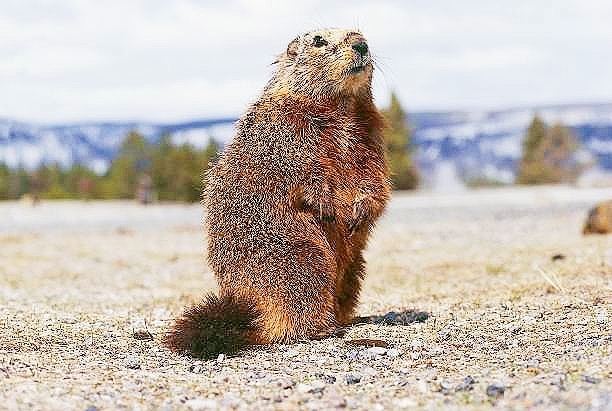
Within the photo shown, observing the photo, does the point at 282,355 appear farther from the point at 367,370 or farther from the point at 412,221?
the point at 412,221

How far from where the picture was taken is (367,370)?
18.5 feet

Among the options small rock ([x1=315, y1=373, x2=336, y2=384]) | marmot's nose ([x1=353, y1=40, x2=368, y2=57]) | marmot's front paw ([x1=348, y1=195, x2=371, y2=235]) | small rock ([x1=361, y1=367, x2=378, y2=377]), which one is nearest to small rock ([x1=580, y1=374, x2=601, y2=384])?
small rock ([x1=361, y1=367, x2=378, y2=377])

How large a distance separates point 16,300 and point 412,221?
1689 centimetres

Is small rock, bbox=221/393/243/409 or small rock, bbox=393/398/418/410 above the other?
small rock, bbox=393/398/418/410

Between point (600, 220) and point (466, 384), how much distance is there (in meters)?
12.5

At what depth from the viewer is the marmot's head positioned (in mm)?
6891

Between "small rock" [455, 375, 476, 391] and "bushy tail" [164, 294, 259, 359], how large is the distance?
1.93 metres

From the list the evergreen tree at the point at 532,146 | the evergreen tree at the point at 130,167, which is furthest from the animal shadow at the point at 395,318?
the evergreen tree at the point at 532,146

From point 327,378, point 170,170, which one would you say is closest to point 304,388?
point 327,378

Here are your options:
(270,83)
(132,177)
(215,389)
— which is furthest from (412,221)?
(132,177)

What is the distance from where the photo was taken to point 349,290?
7301 millimetres

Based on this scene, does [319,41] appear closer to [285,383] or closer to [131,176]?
[285,383]

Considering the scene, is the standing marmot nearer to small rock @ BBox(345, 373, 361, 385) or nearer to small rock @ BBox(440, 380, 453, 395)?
small rock @ BBox(345, 373, 361, 385)

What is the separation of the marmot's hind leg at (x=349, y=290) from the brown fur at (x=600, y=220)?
10.3 metres
